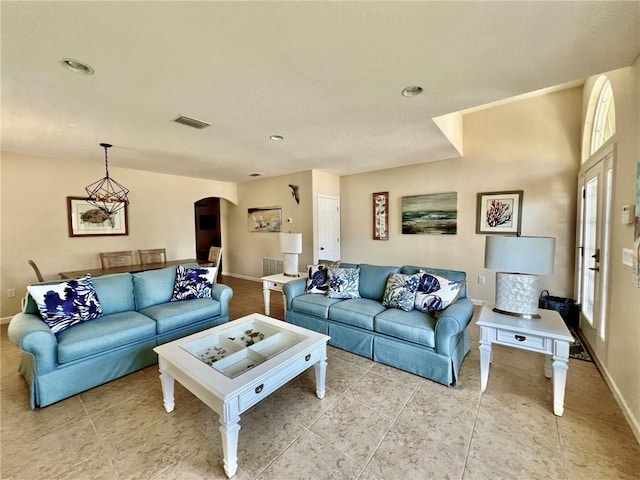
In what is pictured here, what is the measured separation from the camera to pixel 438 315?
252 centimetres

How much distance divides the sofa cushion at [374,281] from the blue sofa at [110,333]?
1669 mm

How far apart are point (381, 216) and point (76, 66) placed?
468 cm

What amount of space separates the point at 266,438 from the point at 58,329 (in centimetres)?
201

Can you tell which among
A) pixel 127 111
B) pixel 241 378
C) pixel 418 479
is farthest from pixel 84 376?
pixel 418 479

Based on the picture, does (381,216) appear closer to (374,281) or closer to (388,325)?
(374,281)

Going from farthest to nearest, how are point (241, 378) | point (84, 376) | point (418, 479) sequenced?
point (84, 376) < point (241, 378) < point (418, 479)

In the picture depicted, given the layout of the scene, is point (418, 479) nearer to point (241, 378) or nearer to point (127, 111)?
point (241, 378)

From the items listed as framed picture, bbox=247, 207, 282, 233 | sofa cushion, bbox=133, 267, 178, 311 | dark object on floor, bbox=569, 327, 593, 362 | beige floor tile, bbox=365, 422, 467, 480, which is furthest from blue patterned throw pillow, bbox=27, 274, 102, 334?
dark object on floor, bbox=569, 327, 593, 362

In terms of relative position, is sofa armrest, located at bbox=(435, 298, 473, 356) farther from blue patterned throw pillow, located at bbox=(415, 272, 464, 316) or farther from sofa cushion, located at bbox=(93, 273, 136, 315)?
sofa cushion, located at bbox=(93, 273, 136, 315)

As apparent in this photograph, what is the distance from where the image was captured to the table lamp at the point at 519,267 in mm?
2049

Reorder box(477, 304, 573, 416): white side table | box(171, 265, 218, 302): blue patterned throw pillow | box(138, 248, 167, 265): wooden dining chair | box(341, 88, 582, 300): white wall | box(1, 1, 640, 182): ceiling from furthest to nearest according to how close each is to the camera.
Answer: box(138, 248, 167, 265): wooden dining chair, box(341, 88, 582, 300): white wall, box(171, 265, 218, 302): blue patterned throw pillow, box(477, 304, 573, 416): white side table, box(1, 1, 640, 182): ceiling

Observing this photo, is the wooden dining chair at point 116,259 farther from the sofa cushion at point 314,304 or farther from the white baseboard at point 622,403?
the white baseboard at point 622,403

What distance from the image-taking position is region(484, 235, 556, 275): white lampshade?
204 centimetres

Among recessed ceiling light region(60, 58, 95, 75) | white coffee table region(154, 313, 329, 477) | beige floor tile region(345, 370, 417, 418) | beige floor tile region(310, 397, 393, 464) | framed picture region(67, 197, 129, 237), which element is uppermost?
recessed ceiling light region(60, 58, 95, 75)
